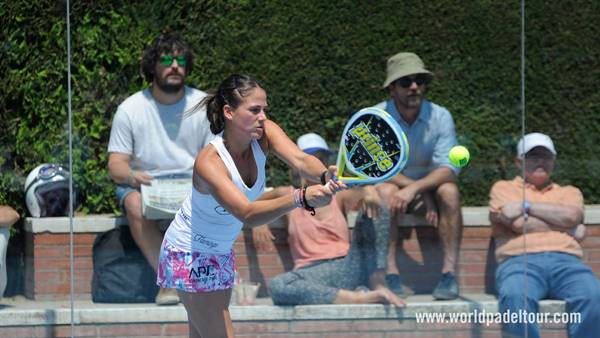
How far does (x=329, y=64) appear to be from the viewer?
19.2 feet

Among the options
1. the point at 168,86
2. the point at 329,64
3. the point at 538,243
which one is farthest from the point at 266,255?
the point at 538,243

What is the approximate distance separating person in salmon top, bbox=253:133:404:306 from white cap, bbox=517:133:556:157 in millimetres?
749

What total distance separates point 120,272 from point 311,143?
1107 millimetres

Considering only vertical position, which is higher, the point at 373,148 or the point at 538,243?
the point at 373,148

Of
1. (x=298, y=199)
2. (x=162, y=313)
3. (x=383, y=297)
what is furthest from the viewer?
(x=383, y=297)

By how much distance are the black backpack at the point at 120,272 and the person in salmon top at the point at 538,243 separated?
1.66m

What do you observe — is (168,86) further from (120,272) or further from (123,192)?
(120,272)

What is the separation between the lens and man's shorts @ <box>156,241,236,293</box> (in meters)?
4.09

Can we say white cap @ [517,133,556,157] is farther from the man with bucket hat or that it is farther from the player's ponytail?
the player's ponytail

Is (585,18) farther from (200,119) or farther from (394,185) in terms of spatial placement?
(200,119)

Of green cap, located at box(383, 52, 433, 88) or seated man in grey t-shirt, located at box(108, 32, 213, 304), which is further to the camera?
green cap, located at box(383, 52, 433, 88)

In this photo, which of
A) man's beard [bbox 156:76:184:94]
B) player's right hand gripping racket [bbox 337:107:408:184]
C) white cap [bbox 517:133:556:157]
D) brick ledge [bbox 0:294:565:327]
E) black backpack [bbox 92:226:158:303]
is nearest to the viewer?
player's right hand gripping racket [bbox 337:107:408:184]

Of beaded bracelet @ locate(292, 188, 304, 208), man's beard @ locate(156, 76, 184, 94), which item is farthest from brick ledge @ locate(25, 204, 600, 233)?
beaded bracelet @ locate(292, 188, 304, 208)

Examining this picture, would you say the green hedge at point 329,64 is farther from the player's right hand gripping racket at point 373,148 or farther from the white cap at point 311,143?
the player's right hand gripping racket at point 373,148
